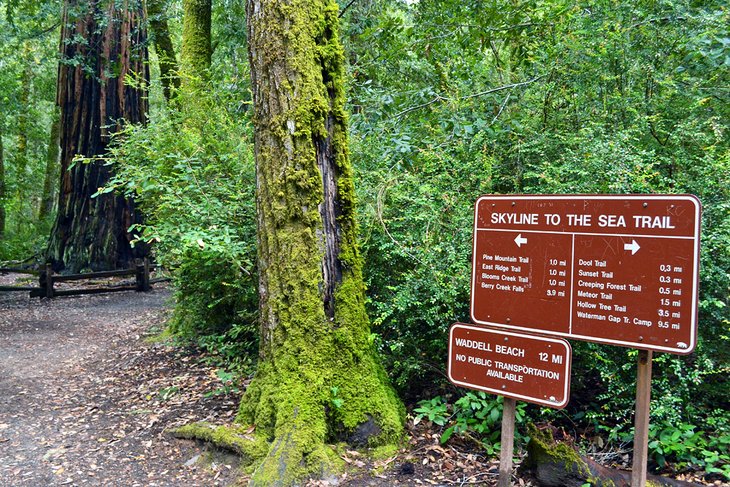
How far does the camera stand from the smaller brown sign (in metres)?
3.14

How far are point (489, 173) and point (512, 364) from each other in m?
2.24

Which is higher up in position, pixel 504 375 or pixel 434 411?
pixel 504 375

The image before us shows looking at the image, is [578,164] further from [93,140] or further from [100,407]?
[93,140]

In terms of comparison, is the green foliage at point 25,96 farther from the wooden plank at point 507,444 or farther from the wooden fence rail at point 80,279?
the wooden plank at point 507,444

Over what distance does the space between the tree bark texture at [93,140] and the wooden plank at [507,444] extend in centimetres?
1248

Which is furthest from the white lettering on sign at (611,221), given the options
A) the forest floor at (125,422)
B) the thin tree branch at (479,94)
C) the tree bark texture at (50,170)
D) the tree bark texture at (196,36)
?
the tree bark texture at (50,170)

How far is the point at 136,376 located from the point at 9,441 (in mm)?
1805

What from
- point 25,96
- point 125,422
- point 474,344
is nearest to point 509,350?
point 474,344

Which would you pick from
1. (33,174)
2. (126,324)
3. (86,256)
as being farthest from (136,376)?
(33,174)

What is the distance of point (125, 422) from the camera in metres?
5.26

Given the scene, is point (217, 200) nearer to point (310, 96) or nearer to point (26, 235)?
point (310, 96)

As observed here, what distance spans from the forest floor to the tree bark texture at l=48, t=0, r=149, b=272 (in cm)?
518

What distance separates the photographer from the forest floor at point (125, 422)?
13.5 feet

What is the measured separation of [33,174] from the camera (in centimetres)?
2631
